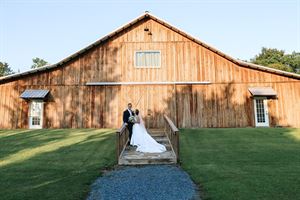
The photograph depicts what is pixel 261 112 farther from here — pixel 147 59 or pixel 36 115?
pixel 36 115

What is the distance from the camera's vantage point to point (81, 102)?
16359 mm

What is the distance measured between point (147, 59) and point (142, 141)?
27.1ft

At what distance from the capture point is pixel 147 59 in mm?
16688

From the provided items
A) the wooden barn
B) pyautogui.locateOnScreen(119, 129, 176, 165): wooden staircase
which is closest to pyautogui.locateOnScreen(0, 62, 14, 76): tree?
the wooden barn

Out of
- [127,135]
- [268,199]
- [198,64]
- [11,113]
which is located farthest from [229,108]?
[11,113]

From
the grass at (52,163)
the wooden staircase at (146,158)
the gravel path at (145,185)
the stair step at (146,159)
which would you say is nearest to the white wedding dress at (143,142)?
the wooden staircase at (146,158)

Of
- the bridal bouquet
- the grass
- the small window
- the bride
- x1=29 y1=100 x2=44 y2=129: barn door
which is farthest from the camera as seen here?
the small window

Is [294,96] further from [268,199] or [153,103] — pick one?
[268,199]

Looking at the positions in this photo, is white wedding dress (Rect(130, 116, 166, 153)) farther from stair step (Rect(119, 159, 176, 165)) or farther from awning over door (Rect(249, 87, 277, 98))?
awning over door (Rect(249, 87, 277, 98))

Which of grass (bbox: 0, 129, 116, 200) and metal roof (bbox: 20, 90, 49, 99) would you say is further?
metal roof (bbox: 20, 90, 49, 99)

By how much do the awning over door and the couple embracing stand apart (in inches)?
358

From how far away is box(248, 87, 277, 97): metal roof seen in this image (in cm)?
1560

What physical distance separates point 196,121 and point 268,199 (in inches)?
448

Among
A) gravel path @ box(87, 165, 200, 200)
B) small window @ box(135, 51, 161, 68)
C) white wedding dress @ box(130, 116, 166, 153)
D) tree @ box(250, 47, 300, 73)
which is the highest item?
tree @ box(250, 47, 300, 73)
